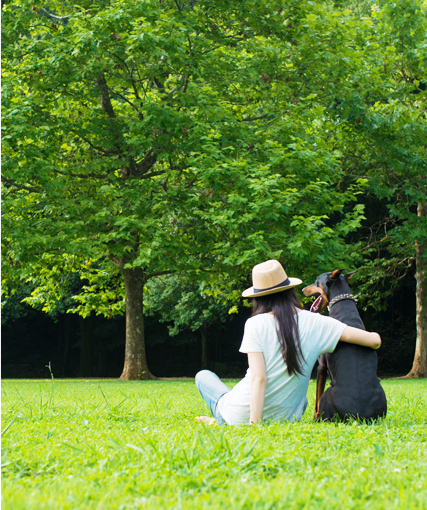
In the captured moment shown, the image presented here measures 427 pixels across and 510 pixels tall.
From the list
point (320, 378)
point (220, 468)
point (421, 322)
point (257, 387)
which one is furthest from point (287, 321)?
point (421, 322)

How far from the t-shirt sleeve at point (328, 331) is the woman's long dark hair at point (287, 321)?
176 mm

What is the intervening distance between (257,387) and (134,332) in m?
13.2

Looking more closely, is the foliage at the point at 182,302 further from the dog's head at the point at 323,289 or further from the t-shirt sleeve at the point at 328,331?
the t-shirt sleeve at the point at 328,331

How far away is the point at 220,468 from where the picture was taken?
2.50m

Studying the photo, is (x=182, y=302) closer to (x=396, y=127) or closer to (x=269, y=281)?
(x=396, y=127)

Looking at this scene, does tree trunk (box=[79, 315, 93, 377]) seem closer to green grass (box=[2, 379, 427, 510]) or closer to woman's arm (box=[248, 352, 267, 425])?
green grass (box=[2, 379, 427, 510])

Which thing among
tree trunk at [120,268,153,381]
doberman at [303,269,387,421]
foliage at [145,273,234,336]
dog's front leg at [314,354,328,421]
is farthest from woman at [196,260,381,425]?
foliage at [145,273,234,336]

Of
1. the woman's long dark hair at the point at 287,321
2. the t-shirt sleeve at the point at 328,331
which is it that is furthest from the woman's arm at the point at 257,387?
the t-shirt sleeve at the point at 328,331

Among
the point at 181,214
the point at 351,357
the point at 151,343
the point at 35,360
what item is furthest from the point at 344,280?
the point at 35,360

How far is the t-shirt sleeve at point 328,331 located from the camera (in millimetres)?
4051

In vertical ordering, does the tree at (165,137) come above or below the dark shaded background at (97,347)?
above

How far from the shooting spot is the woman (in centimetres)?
400

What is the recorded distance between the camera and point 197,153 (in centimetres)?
1225

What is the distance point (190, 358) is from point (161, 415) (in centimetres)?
2777
